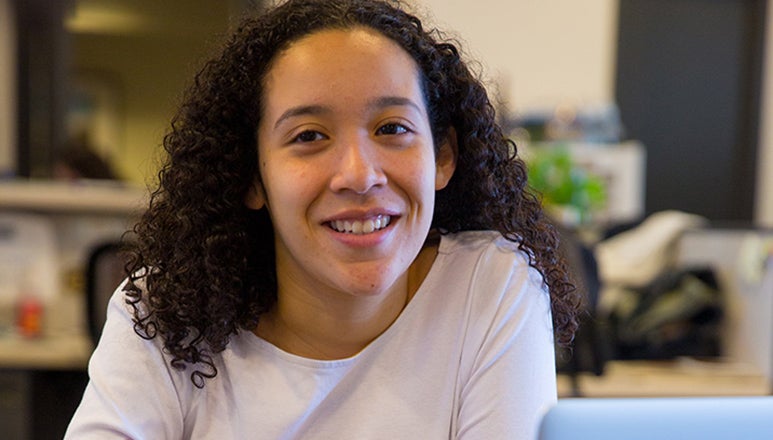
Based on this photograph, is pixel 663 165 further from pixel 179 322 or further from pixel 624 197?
pixel 179 322

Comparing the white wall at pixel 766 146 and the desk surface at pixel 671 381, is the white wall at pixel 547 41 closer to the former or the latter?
the white wall at pixel 766 146

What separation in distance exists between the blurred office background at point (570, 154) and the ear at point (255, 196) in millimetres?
167

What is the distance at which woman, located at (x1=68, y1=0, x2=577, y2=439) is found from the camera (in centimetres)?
106

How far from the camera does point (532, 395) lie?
1.07m

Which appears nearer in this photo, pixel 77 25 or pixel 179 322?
pixel 179 322

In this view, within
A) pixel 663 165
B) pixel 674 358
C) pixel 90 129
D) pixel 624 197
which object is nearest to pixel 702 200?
pixel 663 165

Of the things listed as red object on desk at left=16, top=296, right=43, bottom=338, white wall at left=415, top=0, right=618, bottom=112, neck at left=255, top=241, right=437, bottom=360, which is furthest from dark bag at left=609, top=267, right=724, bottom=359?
white wall at left=415, top=0, right=618, bottom=112

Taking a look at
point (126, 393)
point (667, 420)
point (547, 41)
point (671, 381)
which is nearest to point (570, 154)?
→ point (671, 381)

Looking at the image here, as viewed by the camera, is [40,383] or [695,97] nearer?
[40,383]

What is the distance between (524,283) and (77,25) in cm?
484

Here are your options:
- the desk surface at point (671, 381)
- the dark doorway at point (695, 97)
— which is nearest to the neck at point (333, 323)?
the desk surface at point (671, 381)

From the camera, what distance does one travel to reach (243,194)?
3.84ft

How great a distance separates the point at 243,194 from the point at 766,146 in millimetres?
6117

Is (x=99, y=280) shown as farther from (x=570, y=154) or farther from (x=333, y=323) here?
(x=570, y=154)
